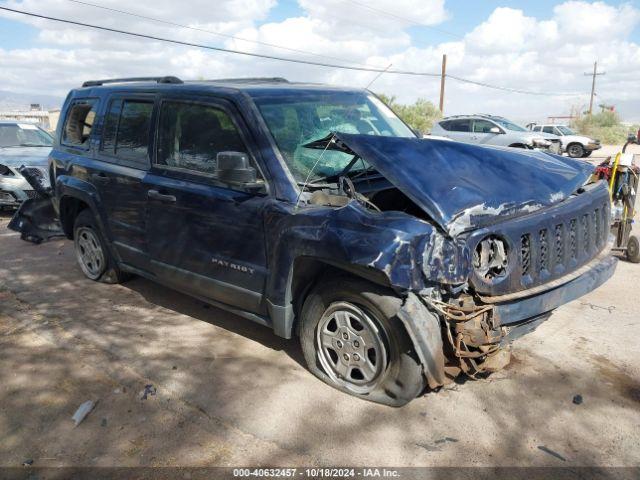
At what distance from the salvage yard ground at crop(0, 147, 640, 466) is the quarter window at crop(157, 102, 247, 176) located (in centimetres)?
142

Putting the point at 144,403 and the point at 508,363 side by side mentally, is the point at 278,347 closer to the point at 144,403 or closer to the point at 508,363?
the point at 144,403

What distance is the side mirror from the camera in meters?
3.51

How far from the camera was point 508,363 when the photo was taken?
3.72 meters

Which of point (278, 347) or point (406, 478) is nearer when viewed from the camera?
point (406, 478)

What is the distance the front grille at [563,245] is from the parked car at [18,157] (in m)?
7.64

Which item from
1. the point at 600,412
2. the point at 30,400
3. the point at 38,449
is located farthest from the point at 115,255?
the point at 600,412

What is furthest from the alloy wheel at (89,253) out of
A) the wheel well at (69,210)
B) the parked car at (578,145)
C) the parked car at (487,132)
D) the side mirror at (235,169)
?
the parked car at (578,145)

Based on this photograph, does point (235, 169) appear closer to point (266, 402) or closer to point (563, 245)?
point (266, 402)

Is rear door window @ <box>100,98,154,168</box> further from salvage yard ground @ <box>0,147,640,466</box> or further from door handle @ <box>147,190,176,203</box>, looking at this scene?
salvage yard ground @ <box>0,147,640,466</box>

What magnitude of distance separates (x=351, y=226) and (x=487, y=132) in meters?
16.0

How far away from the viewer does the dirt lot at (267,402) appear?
9.80ft

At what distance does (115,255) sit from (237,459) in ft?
9.63

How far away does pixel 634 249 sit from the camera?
623cm

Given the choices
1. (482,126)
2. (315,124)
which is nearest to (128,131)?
(315,124)
